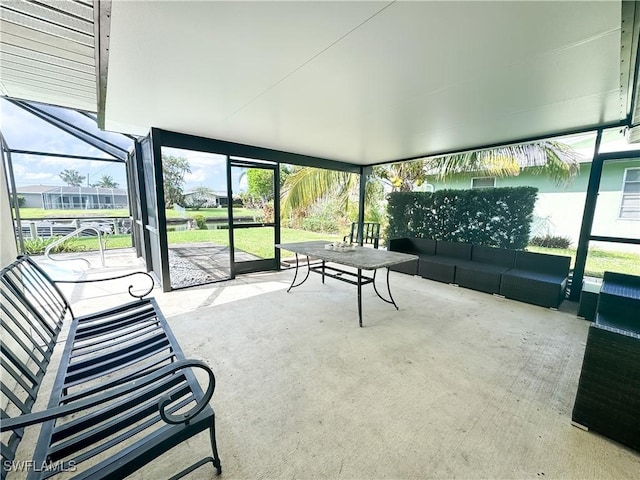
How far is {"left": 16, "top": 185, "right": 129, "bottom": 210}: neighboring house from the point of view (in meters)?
5.74

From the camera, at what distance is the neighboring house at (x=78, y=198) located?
5.74 m

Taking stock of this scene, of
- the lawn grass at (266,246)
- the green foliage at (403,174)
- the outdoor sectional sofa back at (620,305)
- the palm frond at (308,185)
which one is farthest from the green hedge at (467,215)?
the palm frond at (308,185)

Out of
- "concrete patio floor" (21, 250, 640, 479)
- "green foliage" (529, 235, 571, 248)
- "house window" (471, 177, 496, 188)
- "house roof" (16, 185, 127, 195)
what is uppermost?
"house window" (471, 177, 496, 188)

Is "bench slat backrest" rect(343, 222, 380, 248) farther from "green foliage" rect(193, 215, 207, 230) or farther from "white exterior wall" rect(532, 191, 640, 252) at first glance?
"green foliage" rect(193, 215, 207, 230)

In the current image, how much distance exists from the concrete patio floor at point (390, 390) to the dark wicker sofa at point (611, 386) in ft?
0.33

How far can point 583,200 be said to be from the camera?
12.0ft

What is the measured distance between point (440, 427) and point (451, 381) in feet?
1.71

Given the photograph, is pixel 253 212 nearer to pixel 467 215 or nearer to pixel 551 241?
pixel 467 215

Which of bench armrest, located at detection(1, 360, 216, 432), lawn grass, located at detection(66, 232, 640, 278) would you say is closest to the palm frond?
lawn grass, located at detection(66, 232, 640, 278)

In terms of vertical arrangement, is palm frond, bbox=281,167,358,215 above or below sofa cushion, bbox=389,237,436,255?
above

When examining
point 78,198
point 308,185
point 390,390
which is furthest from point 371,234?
point 78,198

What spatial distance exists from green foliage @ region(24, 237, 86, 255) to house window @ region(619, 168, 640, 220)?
10.5m

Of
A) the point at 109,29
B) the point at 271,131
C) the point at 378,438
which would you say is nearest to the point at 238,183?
the point at 271,131

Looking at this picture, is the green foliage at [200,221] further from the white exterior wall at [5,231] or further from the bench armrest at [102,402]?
the bench armrest at [102,402]
